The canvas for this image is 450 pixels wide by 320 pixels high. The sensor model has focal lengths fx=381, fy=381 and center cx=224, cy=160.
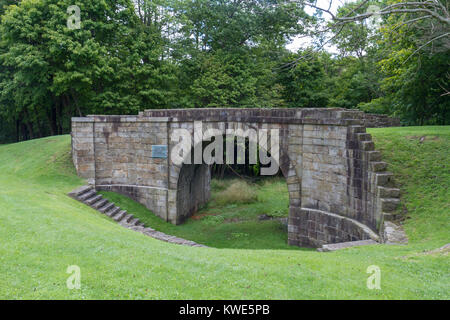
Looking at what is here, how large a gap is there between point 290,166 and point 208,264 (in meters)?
7.82

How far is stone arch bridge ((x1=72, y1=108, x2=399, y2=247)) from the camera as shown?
11015 millimetres

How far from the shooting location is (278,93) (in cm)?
2489

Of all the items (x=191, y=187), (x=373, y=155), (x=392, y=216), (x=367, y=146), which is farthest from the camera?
(x=191, y=187)

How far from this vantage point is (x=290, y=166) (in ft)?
44.2

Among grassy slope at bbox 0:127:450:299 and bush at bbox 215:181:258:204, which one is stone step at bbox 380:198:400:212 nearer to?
grassy slope at bbox 0:127:450:299

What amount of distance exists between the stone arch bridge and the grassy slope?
4.08 feet

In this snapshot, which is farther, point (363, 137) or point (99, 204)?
point (99, 204)

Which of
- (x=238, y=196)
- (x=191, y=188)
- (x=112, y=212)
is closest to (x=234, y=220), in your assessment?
(x=191, y=188)

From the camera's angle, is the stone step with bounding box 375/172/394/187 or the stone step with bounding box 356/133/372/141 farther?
the stone step with bounding box 356/133/372/141

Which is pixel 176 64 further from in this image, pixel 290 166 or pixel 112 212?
pixel 290 166

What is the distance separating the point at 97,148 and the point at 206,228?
19.5 feet

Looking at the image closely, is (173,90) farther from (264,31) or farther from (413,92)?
(413,92)

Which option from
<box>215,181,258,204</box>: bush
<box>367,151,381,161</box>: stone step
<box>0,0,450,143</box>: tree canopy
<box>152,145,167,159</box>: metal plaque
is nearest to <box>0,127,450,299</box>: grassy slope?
<box>367,151,381,161</box>: stone step
